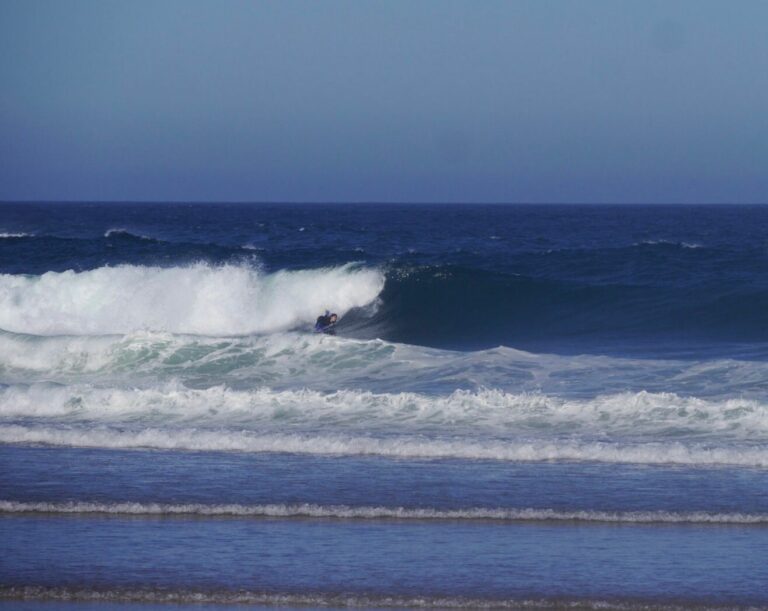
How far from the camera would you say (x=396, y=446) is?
11406 mm

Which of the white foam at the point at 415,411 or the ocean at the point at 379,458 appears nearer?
the ocean at the point at 379,458

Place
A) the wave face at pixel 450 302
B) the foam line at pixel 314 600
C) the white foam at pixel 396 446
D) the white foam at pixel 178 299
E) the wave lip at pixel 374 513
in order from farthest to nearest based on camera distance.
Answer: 1. the white foam at pixel 178 299
2. the wave face at pixel 450 302
3. the white foam at pixel 396 446
4. the wave lip at pixel 374 513
5. the foam line at pixel 314 600

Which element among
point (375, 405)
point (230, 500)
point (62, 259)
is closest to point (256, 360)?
point (375, 405)

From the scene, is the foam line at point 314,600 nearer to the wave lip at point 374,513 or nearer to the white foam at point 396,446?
the wave lip at point 374,513

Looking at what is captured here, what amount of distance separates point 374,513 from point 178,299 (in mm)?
17156

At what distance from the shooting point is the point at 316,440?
1162 centimetres

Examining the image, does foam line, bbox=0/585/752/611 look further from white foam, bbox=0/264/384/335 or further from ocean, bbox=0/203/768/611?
white foam, bbox=0/264/384/335

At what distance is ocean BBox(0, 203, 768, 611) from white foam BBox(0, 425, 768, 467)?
3cm

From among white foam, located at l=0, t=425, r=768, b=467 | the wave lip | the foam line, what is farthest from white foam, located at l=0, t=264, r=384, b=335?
the foam line

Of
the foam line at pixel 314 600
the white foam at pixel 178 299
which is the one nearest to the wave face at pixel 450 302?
the white foam at pixel 178 299

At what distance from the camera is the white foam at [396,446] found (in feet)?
36.1

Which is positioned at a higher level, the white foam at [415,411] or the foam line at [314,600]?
the white foam at [415,411]

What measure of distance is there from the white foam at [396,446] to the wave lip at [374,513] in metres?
1.96

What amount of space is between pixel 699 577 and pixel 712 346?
552 inches
